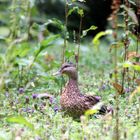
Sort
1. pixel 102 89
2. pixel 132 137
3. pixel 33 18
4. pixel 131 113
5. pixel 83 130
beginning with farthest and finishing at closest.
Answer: pixel 33 18 < pixel 102 89 < pixel 131 113 < pixel 83 130 < pixel 132 137

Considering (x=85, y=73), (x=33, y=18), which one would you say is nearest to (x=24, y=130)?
(x=85, y=73)

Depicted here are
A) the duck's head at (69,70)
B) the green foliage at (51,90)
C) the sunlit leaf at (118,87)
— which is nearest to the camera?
the green foliage at (51,90)

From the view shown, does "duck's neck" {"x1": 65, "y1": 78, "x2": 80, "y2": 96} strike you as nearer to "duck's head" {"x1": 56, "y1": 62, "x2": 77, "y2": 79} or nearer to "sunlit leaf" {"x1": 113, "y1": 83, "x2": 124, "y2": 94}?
"duck's head" {"x1": 56, "y1": 62, "x2": 77, "y2": 79}

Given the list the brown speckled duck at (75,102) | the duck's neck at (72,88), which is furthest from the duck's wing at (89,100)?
the duck's neck at (72,88)

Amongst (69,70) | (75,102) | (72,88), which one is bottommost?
(75,102)

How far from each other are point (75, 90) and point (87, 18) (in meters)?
9.23

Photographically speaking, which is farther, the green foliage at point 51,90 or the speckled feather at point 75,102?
the speckled feather at point 75,102

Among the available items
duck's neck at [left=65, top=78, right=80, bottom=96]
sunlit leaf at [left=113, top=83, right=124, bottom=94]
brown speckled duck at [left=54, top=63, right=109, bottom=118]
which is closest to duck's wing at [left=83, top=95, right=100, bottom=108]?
brown speckled duck at [left=54, top=63, right=109, bottom=118]

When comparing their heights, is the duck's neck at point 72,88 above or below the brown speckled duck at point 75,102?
above

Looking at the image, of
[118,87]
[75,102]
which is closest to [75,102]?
[75,102]

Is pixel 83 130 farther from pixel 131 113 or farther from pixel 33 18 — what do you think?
pixel 33 18

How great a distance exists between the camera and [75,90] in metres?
6.14

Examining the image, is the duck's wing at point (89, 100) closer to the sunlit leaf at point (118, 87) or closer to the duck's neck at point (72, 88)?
the duck's neck at point (72, 88)

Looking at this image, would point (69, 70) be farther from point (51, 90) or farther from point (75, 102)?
point (51, 90)
